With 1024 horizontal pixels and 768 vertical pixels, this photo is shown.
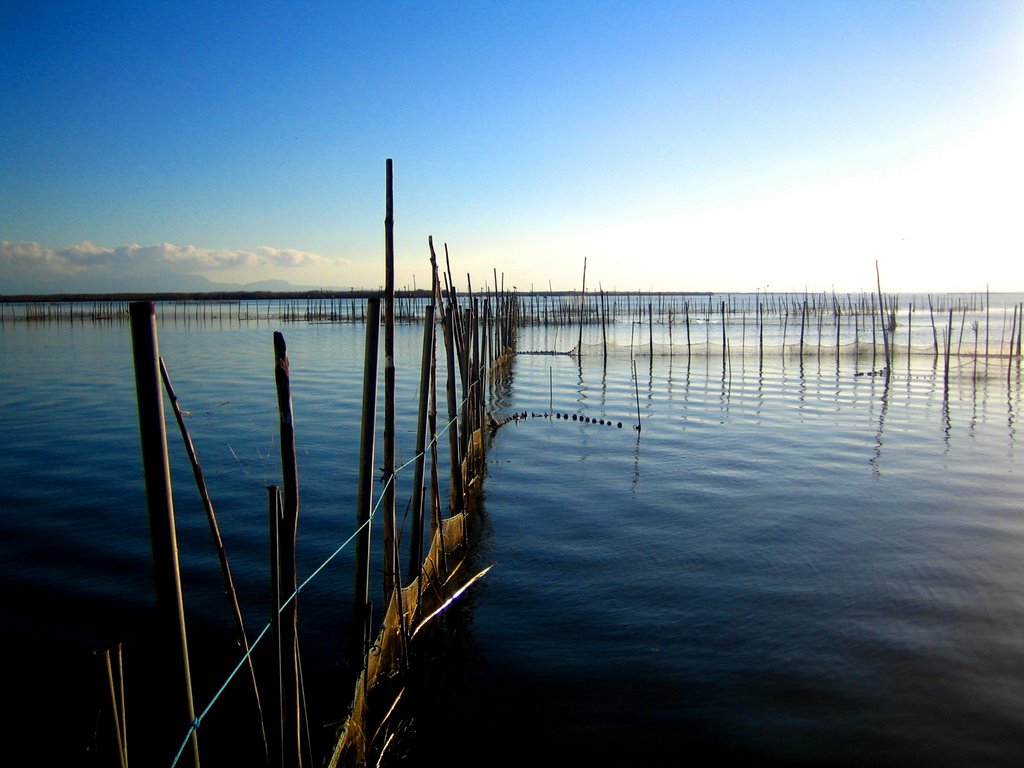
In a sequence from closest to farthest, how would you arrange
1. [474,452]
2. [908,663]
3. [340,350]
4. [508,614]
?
[908,663], [508,614], [474,452], [340,350]

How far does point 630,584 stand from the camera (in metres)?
5.68

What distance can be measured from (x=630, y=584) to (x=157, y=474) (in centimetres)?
423

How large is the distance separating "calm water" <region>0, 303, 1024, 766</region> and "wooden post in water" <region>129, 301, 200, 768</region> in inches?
10.9

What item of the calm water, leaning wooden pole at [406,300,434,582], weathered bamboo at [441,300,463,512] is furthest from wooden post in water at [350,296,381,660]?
weathered bamboo at [441,300,463,512]

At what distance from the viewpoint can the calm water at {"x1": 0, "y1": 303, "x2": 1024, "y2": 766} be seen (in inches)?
154

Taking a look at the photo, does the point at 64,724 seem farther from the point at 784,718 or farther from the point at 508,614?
the point at 784,718

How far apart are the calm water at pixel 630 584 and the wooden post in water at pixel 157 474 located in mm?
276

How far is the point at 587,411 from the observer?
13648mm

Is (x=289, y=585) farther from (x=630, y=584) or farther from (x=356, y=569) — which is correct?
(x=630, y=584)

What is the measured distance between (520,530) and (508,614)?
178 cm

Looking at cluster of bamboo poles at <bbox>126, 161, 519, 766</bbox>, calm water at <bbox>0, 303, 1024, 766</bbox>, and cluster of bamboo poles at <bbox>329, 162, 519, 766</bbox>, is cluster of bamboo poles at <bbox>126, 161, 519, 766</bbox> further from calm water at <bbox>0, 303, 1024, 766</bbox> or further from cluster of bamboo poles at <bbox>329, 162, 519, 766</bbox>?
calm water at <bbox>0, 303, 1024, 766</bbox>

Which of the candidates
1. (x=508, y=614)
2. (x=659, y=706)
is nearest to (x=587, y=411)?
(x=508, y=614)

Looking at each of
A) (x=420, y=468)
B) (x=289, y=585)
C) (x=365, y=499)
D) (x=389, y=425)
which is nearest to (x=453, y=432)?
(x=420, y=468)

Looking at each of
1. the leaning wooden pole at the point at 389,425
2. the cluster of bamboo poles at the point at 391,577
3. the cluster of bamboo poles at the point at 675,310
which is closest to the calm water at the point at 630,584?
the cluster of bamboo poles at the point at 391,577
